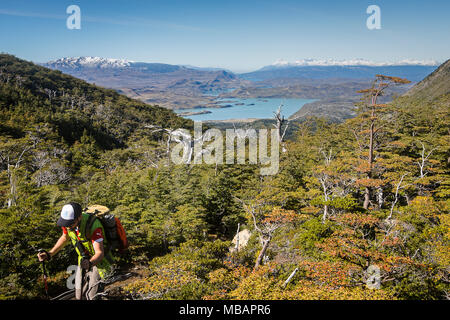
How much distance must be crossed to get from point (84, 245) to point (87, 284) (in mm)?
644

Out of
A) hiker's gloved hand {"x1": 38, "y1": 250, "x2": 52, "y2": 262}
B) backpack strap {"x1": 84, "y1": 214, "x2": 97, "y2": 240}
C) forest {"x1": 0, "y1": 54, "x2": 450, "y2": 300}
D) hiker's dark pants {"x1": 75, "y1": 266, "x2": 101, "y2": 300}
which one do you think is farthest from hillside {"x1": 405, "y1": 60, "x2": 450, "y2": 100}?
hiker's gloved hand {"x1": 38, "y1": 250, "x2": 52, "y2": 262}

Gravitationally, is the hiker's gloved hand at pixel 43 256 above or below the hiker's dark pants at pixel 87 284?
above

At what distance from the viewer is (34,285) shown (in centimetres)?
900

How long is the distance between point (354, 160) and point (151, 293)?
15215mm

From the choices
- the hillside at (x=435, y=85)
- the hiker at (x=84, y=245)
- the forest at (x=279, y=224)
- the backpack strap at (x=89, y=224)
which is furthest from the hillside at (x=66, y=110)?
the hillside at (x=435, y=85)

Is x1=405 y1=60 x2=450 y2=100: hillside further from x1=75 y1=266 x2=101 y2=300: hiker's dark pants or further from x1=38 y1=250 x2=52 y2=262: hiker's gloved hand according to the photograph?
x1=38 y1=250 x2=52 y2=262: hiker's gloved hand

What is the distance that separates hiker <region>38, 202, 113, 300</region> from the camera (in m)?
3.44

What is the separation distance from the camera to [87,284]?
3.88 metres

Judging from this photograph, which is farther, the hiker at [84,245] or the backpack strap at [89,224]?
the backpack strap at [89,224]

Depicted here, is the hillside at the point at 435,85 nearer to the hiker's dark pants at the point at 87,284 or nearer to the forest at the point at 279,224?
the forest at the point at 279,224

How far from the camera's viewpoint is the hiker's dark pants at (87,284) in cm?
384

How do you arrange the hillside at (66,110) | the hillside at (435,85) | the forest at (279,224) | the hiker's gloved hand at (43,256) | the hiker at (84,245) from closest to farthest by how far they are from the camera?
1. the hiker at (84,245)
2. the hiker's gloved hand at (43,256)
3. the forest at (279,224)
4. the hillside at (66,110)
5. the hillside at (435,85)

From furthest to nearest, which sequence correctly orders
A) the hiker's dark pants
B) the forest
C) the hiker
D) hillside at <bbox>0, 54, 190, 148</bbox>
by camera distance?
hillside at <bbox>0, 54, 190, 148</bbox> < the forest < the hiker's dark pants < the hiker
